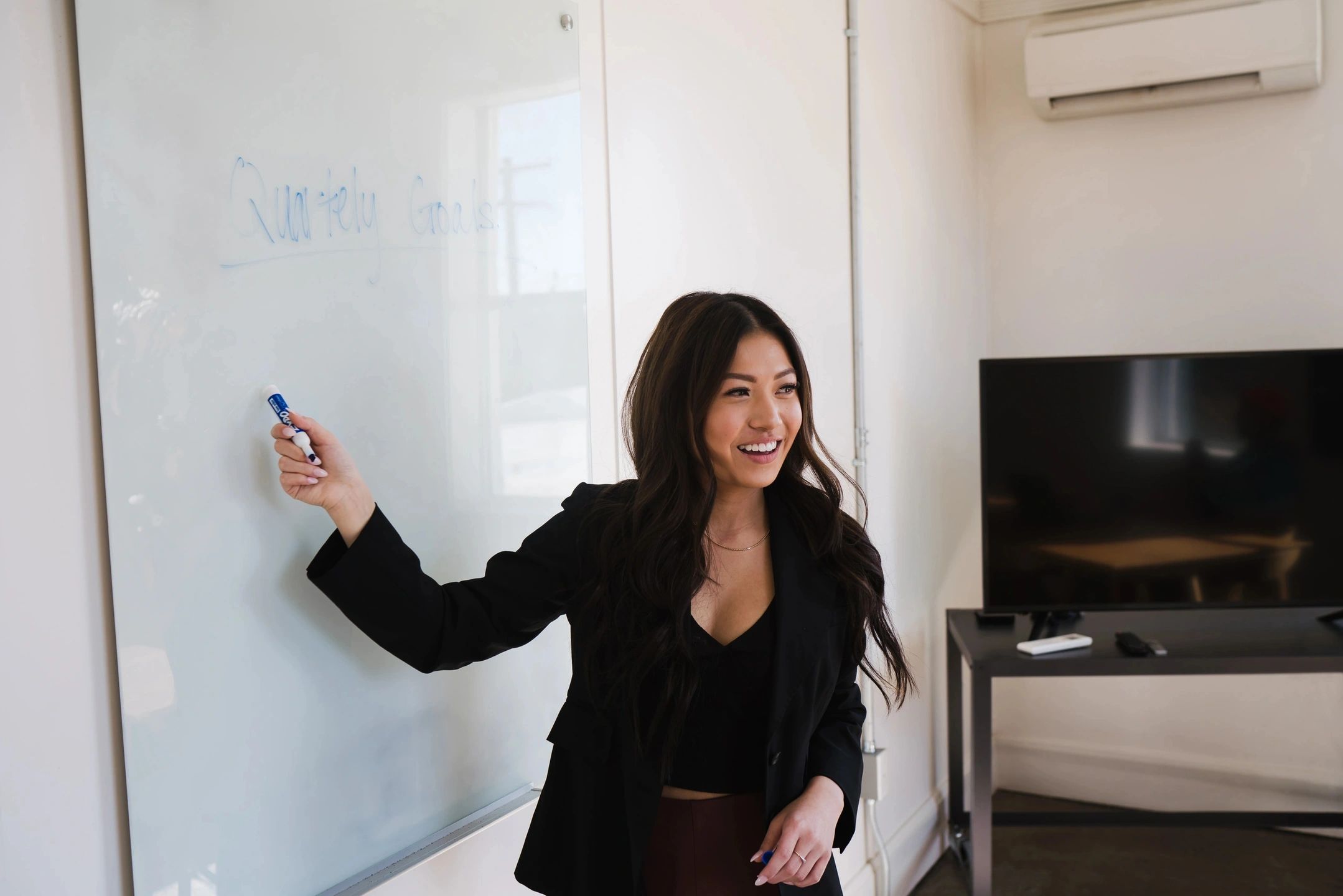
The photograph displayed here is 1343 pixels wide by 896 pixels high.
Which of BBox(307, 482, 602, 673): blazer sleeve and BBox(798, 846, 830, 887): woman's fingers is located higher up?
BBox(307, 482, 602, 673): blazer sleeve

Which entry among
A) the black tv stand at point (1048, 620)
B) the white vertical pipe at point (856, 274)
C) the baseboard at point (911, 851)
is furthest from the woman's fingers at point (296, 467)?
the black tv stand at point (1048, 620)

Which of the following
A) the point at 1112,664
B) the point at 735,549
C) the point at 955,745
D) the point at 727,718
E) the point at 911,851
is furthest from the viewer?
the point at 955,745

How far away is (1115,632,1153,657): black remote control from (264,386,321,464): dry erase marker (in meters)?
2.28

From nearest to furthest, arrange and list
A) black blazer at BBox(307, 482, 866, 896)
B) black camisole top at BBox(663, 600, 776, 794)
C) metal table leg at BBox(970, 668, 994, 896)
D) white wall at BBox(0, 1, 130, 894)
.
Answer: white wall at BBox(0, 1, 130, 894)
black blazer at BBox(307, 482, 866, 896)
black camisole top at BBox(663, 600, 776, 794)
metal table leg at BBox(970, 668, 994, 896)

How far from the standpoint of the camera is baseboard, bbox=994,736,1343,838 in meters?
3.31

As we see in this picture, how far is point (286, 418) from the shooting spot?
111 centimetres

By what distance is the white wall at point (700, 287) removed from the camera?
93cm

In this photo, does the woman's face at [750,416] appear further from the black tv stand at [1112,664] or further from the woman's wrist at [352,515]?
the black tv stand at [1112,664]

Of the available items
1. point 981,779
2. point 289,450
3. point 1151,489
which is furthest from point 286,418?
point 1151,489

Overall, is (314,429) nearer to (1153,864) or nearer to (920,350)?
(920,350)

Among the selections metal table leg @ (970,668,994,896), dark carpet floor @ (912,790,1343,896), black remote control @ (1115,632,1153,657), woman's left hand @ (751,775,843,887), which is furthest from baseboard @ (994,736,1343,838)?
woman's left hand @ (751,775,843,887)

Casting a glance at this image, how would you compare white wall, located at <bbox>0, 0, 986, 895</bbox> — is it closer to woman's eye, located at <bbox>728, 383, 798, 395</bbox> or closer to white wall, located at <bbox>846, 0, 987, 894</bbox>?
white wall, located at <bbox>846, 0, 987, 894</bbox>

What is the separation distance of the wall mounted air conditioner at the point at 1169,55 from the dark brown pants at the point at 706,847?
2790 mm

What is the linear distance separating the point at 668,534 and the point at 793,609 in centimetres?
21
